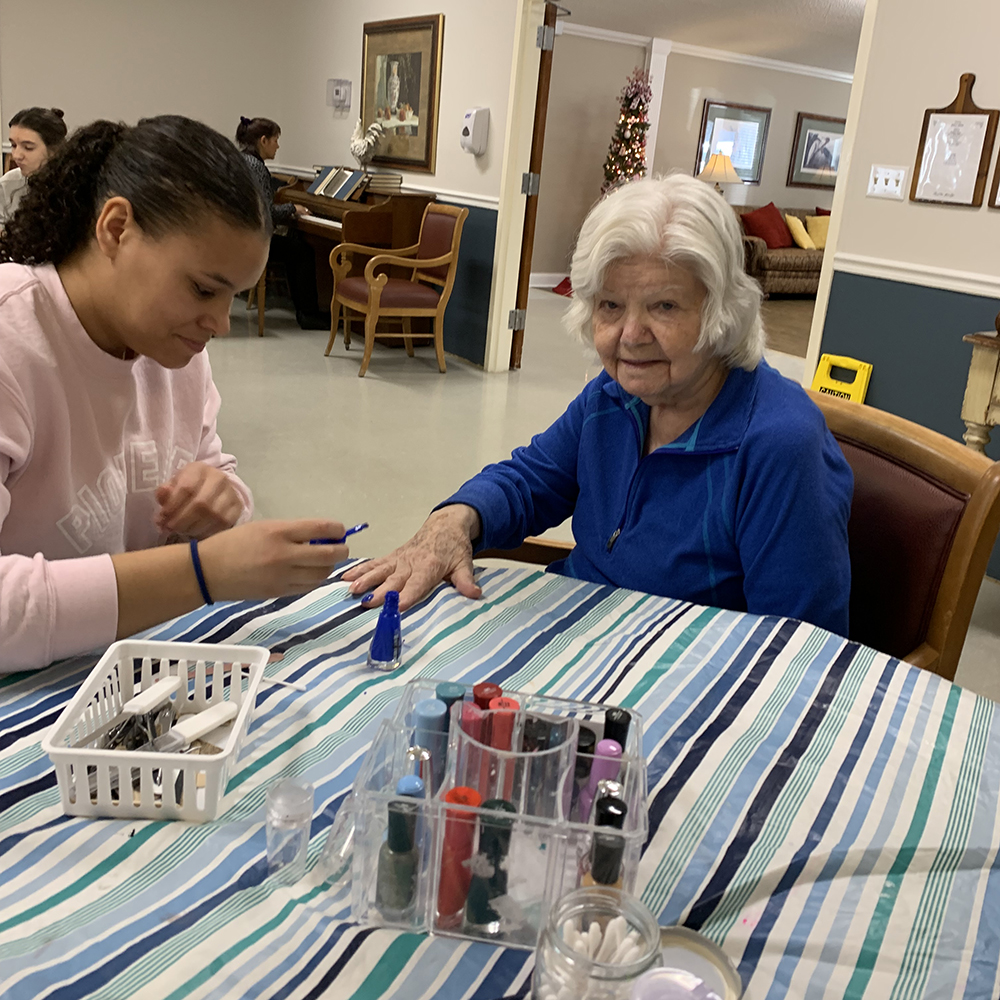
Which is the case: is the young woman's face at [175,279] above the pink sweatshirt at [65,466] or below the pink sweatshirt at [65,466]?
above

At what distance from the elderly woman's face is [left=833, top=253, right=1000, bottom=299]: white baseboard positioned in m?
2.19

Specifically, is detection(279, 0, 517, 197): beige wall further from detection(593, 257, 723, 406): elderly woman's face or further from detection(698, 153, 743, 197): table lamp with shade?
detection(593, 257, 723, 406): elderly woman's face

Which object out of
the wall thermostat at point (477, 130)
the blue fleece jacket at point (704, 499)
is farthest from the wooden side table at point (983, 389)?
the wall thermostat at point (477, 130)

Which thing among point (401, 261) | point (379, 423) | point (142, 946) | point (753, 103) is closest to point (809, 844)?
point (142, 946)

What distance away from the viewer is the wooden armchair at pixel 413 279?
18.3 feet

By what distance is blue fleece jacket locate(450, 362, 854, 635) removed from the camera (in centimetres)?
132

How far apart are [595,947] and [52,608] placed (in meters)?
0.65

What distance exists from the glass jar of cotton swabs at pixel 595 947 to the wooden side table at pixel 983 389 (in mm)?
2625

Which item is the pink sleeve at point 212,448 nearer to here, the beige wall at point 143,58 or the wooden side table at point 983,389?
the wooden side table at point 983,389

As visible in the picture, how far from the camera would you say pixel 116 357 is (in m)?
1.18

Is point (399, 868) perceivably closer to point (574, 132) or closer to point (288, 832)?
point (288, 832)

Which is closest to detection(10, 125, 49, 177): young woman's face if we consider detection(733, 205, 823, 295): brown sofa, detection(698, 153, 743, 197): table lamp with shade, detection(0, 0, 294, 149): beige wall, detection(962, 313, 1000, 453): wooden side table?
detection(0, 0, 294, 149): beige wall

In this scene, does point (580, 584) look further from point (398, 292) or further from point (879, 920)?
point (398, 292)

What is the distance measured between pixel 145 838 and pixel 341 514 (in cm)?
266
